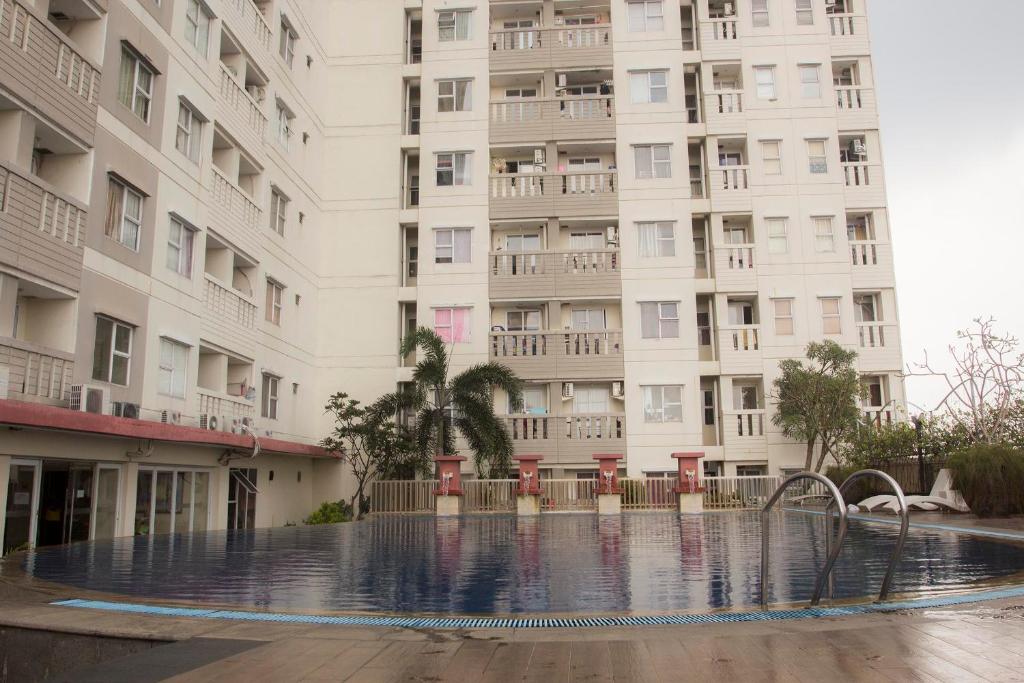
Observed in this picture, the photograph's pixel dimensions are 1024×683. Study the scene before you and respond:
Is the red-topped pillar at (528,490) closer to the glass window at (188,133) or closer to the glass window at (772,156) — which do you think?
the glass window at (188,133)

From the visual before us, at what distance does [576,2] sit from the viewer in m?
33.0

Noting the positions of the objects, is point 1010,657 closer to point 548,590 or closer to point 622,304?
point 548,590

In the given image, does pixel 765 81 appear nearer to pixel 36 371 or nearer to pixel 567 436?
pixel 567 436

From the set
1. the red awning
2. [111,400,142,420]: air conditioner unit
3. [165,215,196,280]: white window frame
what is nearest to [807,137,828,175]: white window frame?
the red awning

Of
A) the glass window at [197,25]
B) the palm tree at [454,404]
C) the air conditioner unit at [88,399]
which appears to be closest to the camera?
the air conditioner unit at [88,399]

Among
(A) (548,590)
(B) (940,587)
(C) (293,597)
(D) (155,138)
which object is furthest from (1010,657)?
(D) (155,138)

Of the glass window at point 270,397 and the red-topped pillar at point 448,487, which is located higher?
the glass window at point 270,397

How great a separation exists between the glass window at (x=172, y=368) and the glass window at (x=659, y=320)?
55.3 ft

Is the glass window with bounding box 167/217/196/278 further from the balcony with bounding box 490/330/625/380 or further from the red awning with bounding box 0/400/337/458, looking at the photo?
the balcony with bounding box 490/330/625/380

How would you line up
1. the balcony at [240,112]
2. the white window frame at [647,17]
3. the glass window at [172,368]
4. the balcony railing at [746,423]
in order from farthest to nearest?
the white window frame at [647,17], the balcony railing at [746,423], the balcony at [240,112], the glass window at [172,368]

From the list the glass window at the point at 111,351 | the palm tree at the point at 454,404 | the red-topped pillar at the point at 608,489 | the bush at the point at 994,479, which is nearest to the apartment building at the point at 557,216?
the palm tree at the point at 454,404

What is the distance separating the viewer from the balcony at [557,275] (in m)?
30.2

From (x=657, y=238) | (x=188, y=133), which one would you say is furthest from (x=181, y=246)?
(x=657, y=238)

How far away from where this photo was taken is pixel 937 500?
19922mm
